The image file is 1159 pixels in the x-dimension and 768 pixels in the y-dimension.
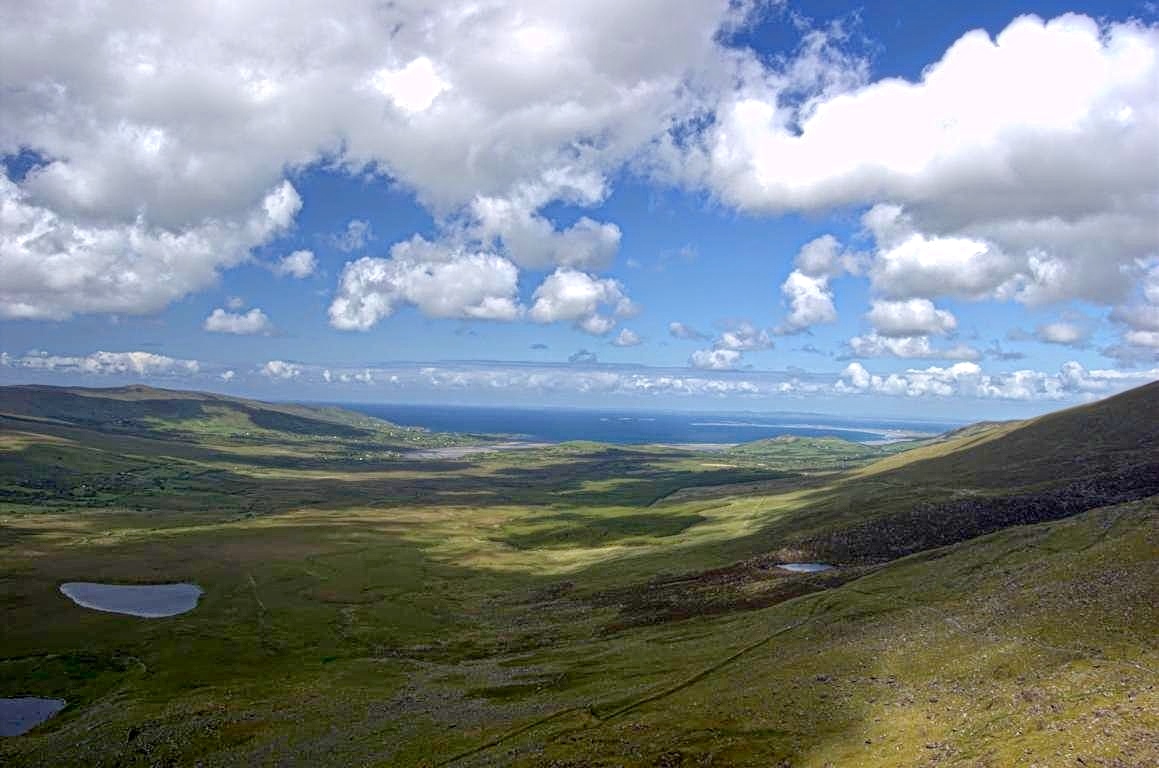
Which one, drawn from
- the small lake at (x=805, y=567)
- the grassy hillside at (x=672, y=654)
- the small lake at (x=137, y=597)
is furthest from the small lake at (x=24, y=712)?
the small lake at (x=805, y=567)

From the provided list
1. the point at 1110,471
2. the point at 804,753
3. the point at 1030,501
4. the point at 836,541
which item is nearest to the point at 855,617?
the point at 804,753

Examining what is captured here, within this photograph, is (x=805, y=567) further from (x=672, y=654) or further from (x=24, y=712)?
(x=24, y=712)

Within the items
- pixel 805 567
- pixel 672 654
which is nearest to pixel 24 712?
pixel 672 654

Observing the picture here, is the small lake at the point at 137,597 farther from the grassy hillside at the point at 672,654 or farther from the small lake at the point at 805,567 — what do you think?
the small lake at the point at 805,567

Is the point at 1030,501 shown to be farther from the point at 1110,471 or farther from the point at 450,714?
the point at 450,714

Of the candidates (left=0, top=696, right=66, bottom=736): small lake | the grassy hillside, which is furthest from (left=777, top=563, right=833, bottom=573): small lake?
(left=0, top=696, right=66, bottom=736): small lake

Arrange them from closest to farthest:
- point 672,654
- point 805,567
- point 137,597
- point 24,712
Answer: point 672,654 → point 24,712 → point 805,567 → point 137,597
